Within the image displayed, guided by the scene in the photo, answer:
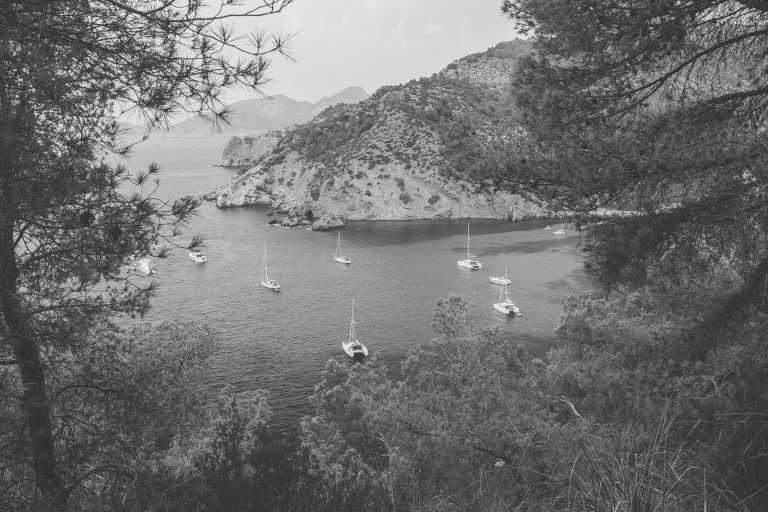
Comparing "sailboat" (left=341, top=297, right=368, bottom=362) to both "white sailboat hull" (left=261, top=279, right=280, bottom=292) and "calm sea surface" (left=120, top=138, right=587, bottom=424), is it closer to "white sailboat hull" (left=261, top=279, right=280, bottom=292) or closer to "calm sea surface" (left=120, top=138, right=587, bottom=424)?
"calm sea surface" (left=120, top=138, right=587, bottom=424)

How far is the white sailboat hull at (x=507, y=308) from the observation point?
121ft

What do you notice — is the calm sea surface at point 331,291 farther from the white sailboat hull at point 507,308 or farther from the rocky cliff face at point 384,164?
the rocky cliff face at point 384,164

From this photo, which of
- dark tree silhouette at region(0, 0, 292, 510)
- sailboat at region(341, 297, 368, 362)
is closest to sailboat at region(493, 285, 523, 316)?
sailboat at region(341, 297, 368, 362)

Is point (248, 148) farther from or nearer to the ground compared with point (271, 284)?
farther from the ground

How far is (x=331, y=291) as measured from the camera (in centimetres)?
4303

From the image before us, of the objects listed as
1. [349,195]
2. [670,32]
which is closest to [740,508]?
[670,32]

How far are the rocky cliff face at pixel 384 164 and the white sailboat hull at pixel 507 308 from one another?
84.7ft

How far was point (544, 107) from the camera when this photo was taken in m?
7.66

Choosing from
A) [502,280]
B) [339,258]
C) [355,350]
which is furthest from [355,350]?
[339,258]

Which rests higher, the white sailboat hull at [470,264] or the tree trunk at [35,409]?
the tree trunk at [35,409]

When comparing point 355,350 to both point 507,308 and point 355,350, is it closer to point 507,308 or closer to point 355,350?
point 355,350

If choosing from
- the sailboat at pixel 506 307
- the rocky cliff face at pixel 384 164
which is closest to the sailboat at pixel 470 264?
the sailboat at pixel 506 307

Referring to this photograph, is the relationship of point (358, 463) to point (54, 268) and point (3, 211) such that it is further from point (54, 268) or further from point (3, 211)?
point (3, 211)

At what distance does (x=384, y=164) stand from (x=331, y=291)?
45601 millimetres
